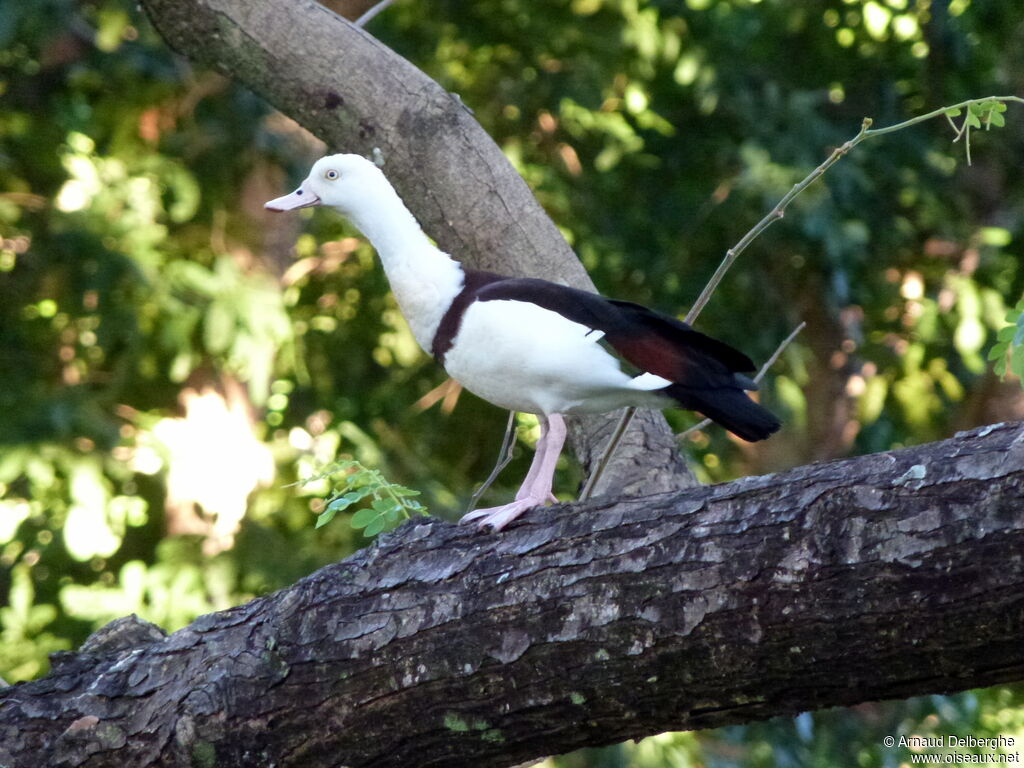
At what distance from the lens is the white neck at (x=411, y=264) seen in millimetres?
2836

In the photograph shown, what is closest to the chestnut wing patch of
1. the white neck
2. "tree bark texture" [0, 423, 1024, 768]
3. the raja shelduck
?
the raja shelduck

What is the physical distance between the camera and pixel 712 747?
6941 mm

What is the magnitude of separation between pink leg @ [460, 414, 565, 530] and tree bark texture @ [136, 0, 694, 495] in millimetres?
612

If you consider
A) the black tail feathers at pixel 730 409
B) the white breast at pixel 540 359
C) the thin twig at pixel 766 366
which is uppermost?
the thin twig at pixel 766 366

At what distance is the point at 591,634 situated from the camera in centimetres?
210

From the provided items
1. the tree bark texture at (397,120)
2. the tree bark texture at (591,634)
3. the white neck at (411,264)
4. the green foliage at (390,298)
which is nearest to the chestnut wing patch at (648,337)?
the white neck at (411,264)

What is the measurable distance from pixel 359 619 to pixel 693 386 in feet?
2.54

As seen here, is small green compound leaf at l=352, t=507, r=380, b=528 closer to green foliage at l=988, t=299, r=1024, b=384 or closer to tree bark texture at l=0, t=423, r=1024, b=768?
tree bark texture at l=0, t=423, r=1024, b=768

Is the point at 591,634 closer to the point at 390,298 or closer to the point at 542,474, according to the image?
the point at 542,474

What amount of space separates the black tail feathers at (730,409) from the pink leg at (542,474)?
28 centimetres

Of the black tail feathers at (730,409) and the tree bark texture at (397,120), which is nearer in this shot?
the black tail feathers at (730,409)

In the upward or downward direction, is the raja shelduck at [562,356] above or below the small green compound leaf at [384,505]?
above

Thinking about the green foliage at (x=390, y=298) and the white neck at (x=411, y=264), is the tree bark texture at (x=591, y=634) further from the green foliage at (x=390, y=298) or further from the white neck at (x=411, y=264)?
the green foliage at (x=390, y=298)

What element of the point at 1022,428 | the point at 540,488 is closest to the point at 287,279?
the point at 540,488
